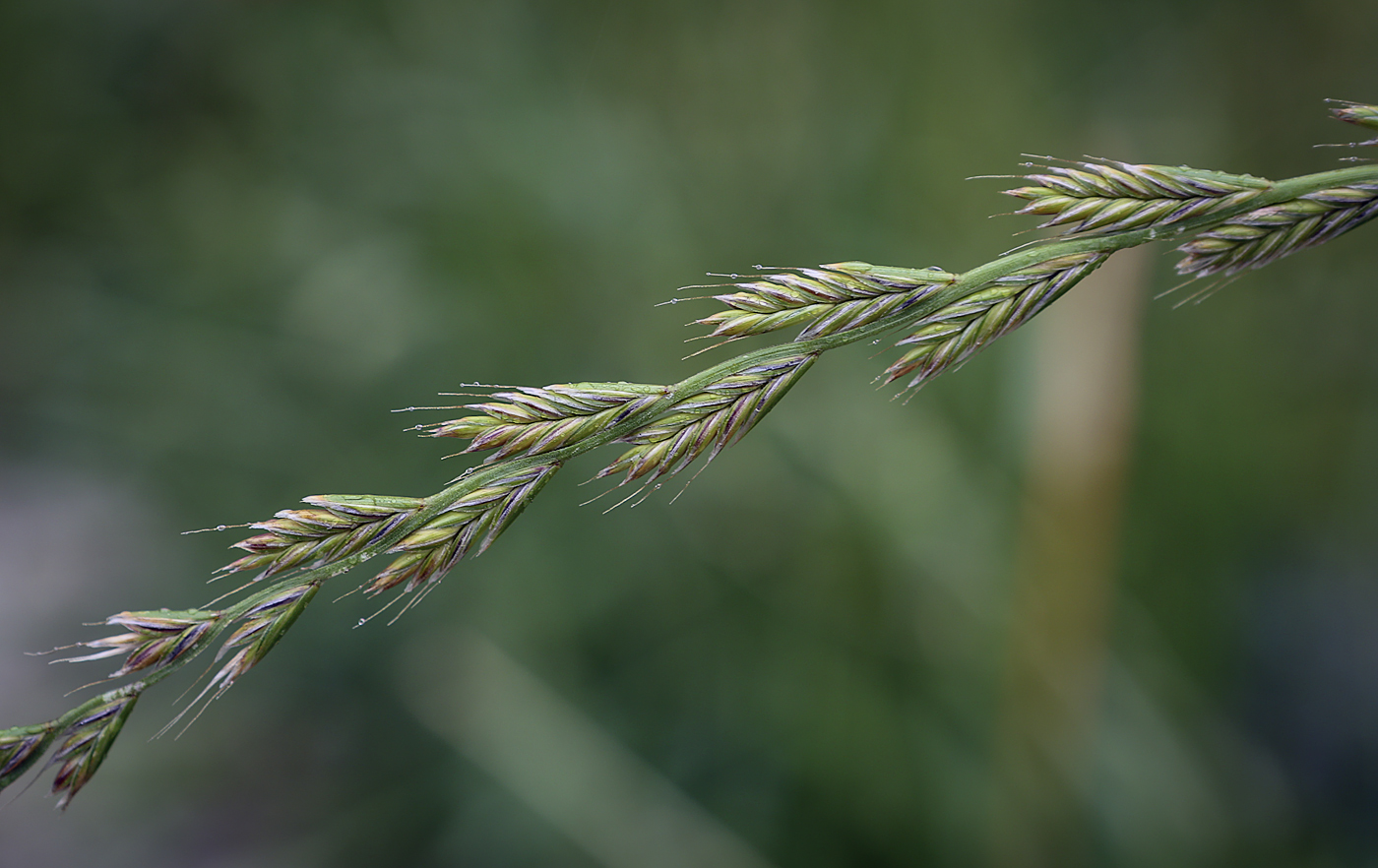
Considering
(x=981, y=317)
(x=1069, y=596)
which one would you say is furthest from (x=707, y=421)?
(x=1069, y=596)

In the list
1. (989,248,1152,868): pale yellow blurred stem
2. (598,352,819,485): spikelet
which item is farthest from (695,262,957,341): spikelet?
(989,248,1152,868): pale yellow blurred stem

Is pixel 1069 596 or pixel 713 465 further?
pixel 713 465

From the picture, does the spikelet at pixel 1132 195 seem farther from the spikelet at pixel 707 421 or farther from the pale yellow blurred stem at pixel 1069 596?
the pale yellow blurred stem at pixel 1069 596

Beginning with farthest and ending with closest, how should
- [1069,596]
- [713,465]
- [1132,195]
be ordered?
[713,465] → [1069,596] → [1132,195]

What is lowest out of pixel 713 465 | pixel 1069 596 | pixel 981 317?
pixel 1069 596

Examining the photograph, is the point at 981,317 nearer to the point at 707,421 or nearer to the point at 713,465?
the point at 707,421

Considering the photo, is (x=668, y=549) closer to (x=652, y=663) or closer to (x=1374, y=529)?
(x=652, y=663)

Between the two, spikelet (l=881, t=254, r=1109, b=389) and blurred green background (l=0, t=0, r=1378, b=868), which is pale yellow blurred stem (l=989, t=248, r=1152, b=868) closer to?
blurred green background (l=0, t=0, r=1378, b=868)
